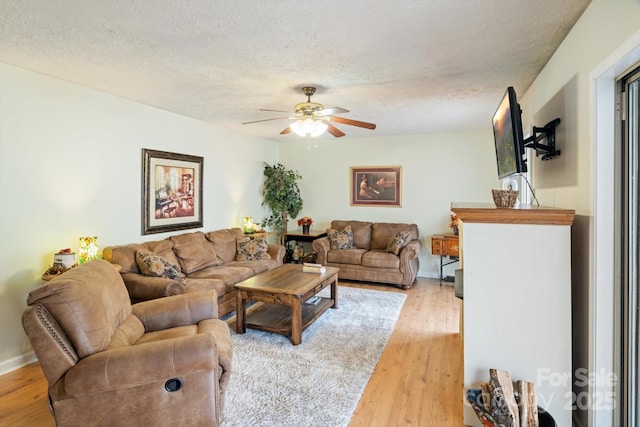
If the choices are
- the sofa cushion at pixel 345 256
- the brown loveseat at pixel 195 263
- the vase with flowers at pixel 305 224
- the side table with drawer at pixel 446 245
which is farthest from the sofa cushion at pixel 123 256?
the side table with drawer at pixel 446 245

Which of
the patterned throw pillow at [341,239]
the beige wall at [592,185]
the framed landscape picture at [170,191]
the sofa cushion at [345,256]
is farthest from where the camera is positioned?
the patterned throw pillow at [341,239]

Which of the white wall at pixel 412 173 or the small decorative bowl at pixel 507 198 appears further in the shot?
the white wall at pixel 412 173

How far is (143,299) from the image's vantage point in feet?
10.3

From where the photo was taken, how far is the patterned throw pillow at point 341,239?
5680mm

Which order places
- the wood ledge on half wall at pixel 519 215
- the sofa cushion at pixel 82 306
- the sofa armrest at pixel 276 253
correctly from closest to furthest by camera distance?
the sofa cushion at pixel 82 306
the wood ledge on half wall at pixel 519 215
the sofa armrest at pixel 276 253

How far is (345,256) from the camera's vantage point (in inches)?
214

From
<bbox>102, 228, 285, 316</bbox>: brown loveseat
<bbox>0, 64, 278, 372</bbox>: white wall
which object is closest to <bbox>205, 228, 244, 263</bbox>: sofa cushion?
<bbox>102, 228, 285, 316</bbox>: brown loveseat

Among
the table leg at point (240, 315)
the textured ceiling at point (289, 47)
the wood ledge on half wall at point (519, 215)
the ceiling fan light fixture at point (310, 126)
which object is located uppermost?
the textured ceiling at point (289, 47)

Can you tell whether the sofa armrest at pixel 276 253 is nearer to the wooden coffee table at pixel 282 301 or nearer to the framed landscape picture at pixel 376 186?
the wooden coffee table at pixel 282 301

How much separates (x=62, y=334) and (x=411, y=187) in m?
5.25

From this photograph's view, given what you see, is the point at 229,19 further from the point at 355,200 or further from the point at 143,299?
the point at 355,200

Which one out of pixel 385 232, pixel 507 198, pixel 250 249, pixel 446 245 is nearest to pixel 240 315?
pixel 250 249

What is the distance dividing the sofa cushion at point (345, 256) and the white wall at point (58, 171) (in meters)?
2.52

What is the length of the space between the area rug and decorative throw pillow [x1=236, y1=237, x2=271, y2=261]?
1.14 m
